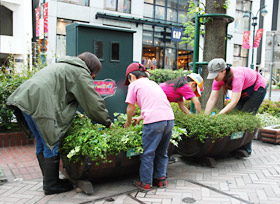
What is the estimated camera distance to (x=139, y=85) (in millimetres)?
3529

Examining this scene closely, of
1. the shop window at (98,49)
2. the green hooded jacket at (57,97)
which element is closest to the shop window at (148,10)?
the shop window at (98,49)

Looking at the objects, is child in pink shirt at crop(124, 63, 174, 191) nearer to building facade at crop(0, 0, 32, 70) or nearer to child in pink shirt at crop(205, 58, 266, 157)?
child in pink shirt at crop(205, 58, 266, 157)

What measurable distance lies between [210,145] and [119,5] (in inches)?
636

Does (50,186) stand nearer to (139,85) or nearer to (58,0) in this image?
(139,85)

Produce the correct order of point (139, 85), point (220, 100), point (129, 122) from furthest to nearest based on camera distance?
point (220, 100) < point (129, 122) < point (139, 85)

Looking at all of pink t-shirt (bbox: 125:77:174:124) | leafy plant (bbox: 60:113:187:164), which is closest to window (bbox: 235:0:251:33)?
pink t-shirt (bbox: 125:77:174:124)

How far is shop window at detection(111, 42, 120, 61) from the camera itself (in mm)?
5449

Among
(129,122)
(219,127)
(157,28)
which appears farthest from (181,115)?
(157,28)

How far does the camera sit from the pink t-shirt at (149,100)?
11.1 feet

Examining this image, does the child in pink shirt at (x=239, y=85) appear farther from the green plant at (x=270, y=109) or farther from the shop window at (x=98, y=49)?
the green plant at (x=270, y=109)

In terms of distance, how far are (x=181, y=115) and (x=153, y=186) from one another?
125cm

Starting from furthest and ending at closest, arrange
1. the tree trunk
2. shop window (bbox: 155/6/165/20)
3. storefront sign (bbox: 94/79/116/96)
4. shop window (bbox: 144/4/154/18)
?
shop window (bbox: 155/6/165/20), shop window (bbox: 144/4/154/18), the tree trunk, storefront sign (bbox: 94/79/116/96)

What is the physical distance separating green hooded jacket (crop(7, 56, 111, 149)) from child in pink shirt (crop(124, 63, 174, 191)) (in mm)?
501

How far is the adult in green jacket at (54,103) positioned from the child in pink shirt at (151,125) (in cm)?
50
